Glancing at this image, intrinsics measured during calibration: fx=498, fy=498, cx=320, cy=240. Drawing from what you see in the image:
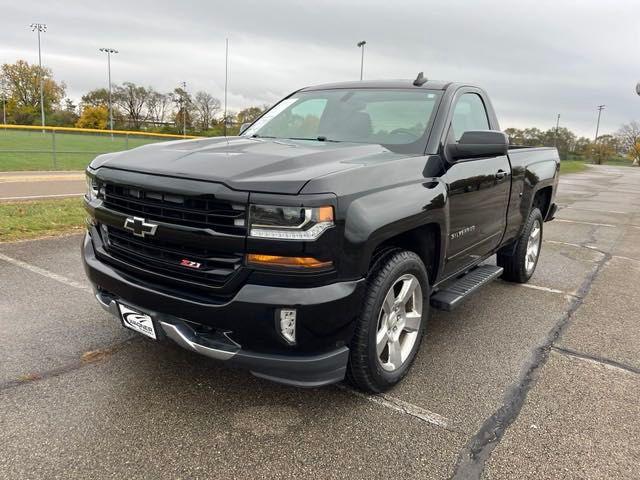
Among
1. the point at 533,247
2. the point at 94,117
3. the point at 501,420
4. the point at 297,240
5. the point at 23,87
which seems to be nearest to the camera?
the point at 297,240

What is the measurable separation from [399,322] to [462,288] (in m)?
0.99

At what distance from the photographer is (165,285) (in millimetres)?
2668

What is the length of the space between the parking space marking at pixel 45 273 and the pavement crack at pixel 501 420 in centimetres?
352

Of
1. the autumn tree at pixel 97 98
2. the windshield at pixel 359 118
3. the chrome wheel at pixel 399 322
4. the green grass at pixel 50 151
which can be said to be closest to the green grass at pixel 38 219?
the windshield at pixel 359 118

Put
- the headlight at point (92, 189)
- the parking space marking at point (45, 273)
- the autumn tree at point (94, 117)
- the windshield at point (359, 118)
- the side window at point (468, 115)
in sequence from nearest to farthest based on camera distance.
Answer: the headlight at point (92, 189)
the windshield at point (359, 118)
the side window at point (468, 115)
the parking space marking at point (45, 273)
the autumn tree at point (94, 117)

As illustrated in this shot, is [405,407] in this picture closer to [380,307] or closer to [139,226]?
[380,307]

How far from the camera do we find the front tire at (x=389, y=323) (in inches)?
105

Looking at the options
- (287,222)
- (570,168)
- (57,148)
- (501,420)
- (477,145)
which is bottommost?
(501,420)

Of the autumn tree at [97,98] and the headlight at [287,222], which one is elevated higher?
the autumn tree at [97,98]

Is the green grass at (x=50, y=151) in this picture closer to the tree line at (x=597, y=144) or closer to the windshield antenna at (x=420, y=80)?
the windshield antenna at (x=420, y=80)

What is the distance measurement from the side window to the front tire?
1.31m

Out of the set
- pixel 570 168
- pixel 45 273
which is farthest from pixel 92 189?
pixel 570 168

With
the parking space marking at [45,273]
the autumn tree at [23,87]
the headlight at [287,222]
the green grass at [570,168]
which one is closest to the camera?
the headlight at [287,222]

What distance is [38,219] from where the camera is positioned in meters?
7.15
